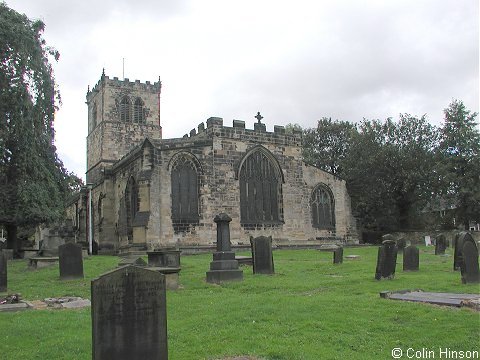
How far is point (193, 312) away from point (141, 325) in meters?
3.64

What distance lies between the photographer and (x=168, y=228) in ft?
90.9

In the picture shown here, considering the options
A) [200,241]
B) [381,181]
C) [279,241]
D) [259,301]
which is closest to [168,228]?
[200,241]

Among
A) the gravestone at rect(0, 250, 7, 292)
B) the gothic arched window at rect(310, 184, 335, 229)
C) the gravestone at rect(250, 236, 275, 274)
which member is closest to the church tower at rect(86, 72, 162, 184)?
the gothic arched window at rect(310, 184, 335, 229)

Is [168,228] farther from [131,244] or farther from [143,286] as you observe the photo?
[143,286]

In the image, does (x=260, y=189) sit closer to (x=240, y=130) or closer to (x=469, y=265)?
(x=240, y=130)

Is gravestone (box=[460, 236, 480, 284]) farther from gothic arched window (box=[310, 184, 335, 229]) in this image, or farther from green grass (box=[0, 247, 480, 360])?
gothic arched window (box=[310, 184, 335, 229])

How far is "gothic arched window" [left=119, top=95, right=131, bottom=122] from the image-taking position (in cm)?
4866

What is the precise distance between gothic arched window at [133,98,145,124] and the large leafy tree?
22669mm

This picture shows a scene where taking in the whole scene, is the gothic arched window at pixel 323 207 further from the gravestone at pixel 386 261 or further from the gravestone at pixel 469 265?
the gravestone at pixel 469 265

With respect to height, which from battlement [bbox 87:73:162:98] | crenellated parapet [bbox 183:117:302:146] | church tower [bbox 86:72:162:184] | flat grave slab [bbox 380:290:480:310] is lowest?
flat grave slab [bbox 380:290:480:310]

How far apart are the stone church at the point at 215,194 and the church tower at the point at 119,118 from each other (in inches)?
381

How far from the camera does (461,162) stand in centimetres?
3897

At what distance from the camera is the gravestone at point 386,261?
13312 mm

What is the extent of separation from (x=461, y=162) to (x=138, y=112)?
30.1 meters
